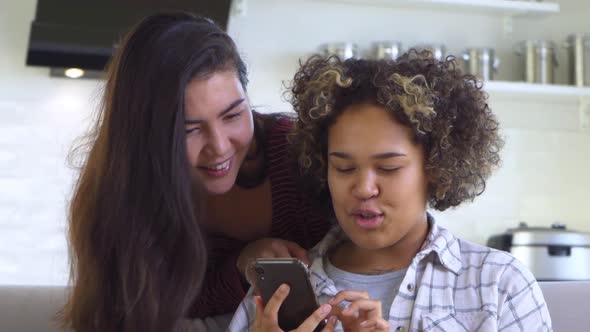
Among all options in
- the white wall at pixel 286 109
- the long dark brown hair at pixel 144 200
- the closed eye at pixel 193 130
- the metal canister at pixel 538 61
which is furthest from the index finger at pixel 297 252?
the metal canister at pixel 538 61

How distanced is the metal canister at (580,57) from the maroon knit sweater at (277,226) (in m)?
1.99

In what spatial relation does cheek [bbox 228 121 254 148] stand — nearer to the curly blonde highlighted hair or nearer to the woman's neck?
the curly blonde highlighted hair

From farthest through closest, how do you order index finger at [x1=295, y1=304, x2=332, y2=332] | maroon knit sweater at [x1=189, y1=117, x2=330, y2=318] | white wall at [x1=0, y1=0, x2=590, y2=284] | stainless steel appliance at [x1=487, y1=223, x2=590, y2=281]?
1. white wall at [x1=0, y1=0, x2=590, y2=284]
2. stainless steel appliance at [x1=487, y1=223, x2=590, y2=281]
3. maroon knit sweater at [x1=189, y1=117, x2=330, y2=318]
4. index finger at [x1=295, y1=304, x2=332, y2=332]

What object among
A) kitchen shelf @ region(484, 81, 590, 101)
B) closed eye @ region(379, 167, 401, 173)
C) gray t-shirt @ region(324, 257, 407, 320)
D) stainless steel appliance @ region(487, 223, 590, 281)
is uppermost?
closed eye @ region(379, 167, 401, 173)

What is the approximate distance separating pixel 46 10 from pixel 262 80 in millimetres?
769

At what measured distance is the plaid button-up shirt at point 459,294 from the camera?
4.40ft

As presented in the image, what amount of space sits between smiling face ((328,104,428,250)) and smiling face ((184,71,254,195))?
6.4 inches

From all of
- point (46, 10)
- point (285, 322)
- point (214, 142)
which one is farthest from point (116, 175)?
point (46, 10)

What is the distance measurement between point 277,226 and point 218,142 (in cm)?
29

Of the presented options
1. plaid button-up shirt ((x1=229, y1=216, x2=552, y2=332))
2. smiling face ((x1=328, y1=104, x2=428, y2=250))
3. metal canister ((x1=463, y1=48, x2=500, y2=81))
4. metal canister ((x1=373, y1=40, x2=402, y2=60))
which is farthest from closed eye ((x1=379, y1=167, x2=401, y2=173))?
metal canister ((x1=463, y1=48, x2=500, y2=81))

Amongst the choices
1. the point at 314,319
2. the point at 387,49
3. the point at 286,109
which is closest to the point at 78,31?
the point at 286,109

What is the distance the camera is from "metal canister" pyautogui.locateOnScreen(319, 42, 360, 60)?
3.21m

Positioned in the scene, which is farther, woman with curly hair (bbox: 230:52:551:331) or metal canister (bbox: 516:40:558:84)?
metal canister (bbox: 516:40:558:84)

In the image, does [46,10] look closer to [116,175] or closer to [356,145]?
[116,175]
